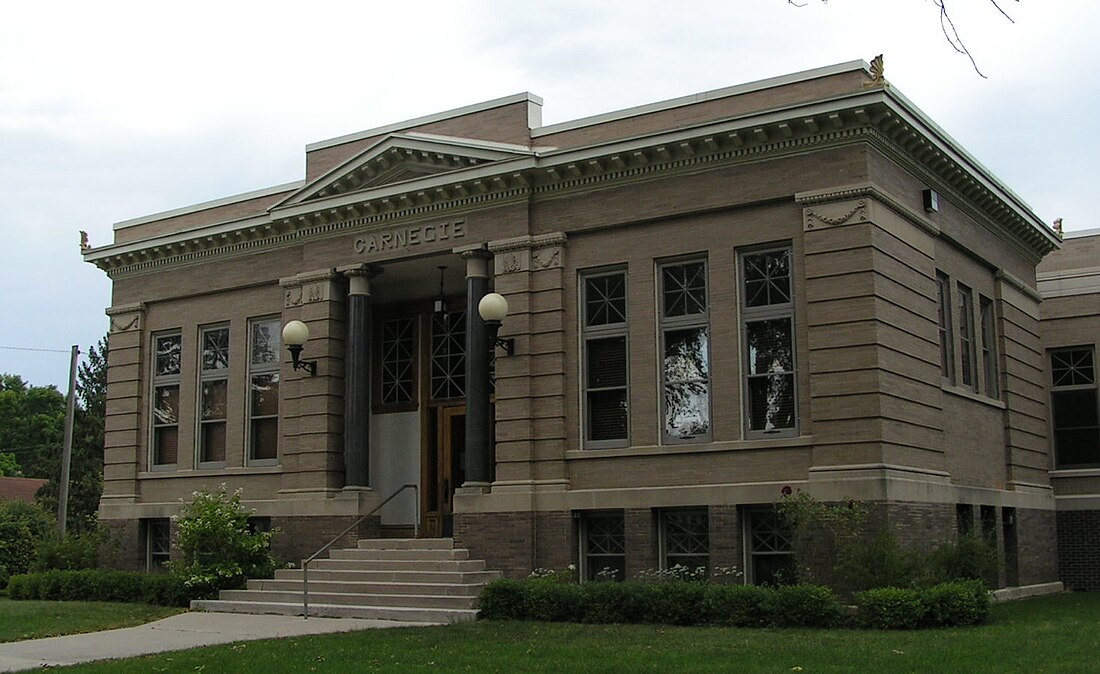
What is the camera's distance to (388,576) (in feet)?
72.2

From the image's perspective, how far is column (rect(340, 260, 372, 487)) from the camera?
81.1 feet

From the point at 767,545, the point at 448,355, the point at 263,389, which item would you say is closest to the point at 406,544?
the point at 448,355

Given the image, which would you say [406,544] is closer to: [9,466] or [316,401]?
[316,401]

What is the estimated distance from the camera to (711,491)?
20578 mm

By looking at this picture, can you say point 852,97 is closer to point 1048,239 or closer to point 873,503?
point 873,503

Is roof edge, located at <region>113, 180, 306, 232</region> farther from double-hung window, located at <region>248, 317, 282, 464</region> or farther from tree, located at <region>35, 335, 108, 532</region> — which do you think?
tree, located at <region>35, 335, 108, 532</region>

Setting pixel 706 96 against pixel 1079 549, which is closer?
pixel 706 96

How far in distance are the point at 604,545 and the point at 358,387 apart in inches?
244

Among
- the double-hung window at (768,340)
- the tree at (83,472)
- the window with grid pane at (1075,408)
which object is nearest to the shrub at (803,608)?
the double-hung window at (768,340)

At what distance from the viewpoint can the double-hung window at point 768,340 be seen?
20.5 metres

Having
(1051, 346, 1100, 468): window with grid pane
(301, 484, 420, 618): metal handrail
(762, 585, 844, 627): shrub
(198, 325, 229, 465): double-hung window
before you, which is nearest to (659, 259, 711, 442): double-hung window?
(762, 585, 844, 627): shrub

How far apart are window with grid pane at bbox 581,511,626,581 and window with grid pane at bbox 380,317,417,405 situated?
6.24 meters

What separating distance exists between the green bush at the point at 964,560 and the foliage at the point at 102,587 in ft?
44.1

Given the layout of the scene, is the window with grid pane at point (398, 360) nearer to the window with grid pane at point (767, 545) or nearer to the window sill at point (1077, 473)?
the window with grid pane at point (767, 545)
